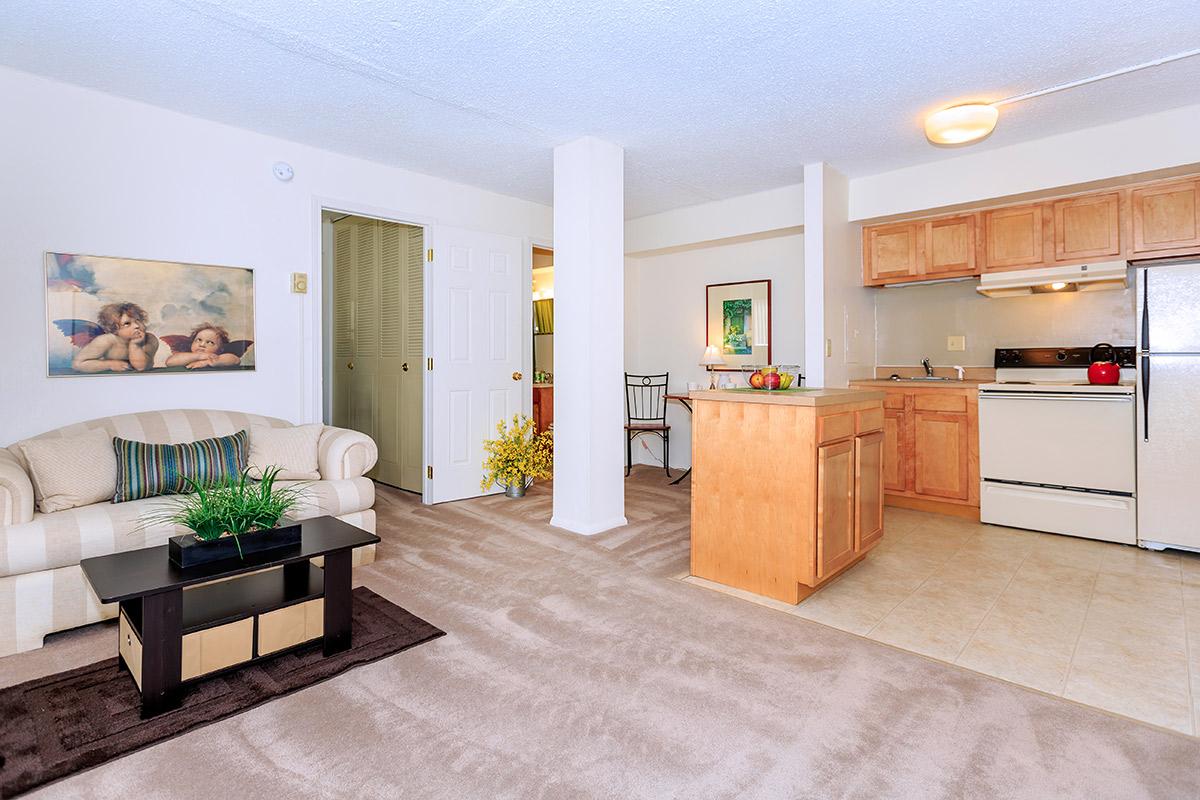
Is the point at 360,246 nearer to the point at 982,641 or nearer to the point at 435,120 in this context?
the point at 435,120

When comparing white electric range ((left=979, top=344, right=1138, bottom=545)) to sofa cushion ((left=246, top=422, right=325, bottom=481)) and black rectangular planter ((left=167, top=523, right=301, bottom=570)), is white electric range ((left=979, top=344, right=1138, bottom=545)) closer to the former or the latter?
black rectangular planter ((left=167, top=523, right=301, bottom=570))

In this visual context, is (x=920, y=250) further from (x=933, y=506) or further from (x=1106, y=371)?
(x=933, y=506)

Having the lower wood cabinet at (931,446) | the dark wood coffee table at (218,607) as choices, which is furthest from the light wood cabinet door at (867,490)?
the dark wood coffee table at (218,607)

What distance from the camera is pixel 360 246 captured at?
570cm

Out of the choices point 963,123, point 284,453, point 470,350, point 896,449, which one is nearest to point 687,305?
point 470,350

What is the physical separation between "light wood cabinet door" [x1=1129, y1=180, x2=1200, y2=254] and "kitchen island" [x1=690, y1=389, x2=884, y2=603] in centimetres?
219

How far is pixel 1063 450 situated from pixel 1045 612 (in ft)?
5.10

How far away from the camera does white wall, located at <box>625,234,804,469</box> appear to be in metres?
5.39

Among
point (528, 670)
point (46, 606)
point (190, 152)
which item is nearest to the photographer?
point (528, 670)

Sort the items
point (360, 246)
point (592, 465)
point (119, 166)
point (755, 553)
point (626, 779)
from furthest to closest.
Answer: point (360, 246) < point (592, 465) < point (119, 166) < point (755, 553) < point (626, 779)

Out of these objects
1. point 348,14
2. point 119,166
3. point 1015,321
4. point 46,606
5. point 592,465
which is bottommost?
point 46,606

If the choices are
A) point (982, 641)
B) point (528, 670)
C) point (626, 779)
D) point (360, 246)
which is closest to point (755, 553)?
point (982, 641)

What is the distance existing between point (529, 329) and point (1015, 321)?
382 cm

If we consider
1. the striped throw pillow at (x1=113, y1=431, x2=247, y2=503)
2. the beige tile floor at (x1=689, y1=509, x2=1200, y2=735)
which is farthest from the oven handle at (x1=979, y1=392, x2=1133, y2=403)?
the striped throw pillow at (x1=113, y1=431, x2=247, y2=503)
